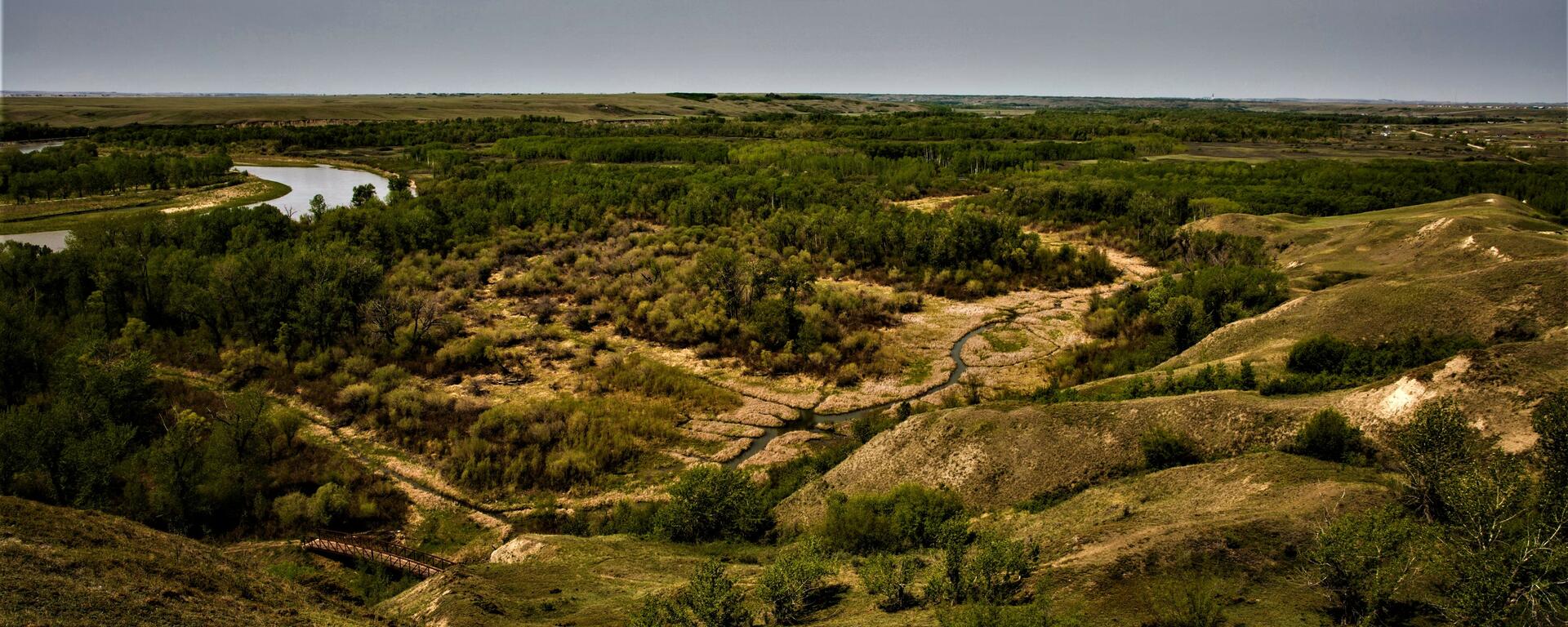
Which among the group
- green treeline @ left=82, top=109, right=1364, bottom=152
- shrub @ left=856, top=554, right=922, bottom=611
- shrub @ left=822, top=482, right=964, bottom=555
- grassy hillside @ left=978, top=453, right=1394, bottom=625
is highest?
green treeline @ left=82, top=109, right=1364, bottom=152

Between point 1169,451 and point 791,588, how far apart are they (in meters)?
12.3

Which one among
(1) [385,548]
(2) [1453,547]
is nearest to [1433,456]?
(2) [1453,547]

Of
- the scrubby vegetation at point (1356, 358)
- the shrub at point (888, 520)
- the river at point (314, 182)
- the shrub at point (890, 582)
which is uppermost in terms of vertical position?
the river at point (314, 182)

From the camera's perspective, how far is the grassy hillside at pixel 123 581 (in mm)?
11539

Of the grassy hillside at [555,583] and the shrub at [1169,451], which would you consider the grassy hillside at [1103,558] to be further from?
the shrub at [1169,451]

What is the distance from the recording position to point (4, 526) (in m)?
13.5

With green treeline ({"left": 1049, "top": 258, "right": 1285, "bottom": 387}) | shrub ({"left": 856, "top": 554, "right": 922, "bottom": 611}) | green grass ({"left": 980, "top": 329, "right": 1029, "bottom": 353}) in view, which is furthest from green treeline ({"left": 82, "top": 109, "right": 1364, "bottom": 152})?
shrub ({"left": 856, "top": 554, "right": 922, "bottom": 611})

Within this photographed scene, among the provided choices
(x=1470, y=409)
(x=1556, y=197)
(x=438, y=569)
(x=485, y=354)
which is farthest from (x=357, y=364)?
(x=1556, y=197)

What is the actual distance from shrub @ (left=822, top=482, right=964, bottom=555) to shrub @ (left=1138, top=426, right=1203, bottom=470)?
5.69 metres

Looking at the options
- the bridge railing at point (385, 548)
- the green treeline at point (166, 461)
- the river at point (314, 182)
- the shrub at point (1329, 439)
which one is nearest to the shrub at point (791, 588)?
the bridge railing at point (385, 548)

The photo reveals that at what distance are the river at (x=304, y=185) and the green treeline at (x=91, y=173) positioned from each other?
31.5ft

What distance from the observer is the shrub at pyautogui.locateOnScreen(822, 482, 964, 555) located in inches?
755

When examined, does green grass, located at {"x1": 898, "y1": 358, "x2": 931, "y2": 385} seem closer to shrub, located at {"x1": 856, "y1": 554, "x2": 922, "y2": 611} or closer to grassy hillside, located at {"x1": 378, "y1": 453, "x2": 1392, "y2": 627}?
grassy hillside, located at {"x1": 378, "y1": 453, "x2": 1392, "y2": 627}

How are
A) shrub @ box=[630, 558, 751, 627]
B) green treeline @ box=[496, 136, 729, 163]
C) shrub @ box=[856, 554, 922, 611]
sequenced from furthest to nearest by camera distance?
1. green treeline @ box=[496, 136, 729, 163]
2. shrub @ box=[856, 554, 922, 611]
3. shrub @ box=[630, 558, 751, 627]
